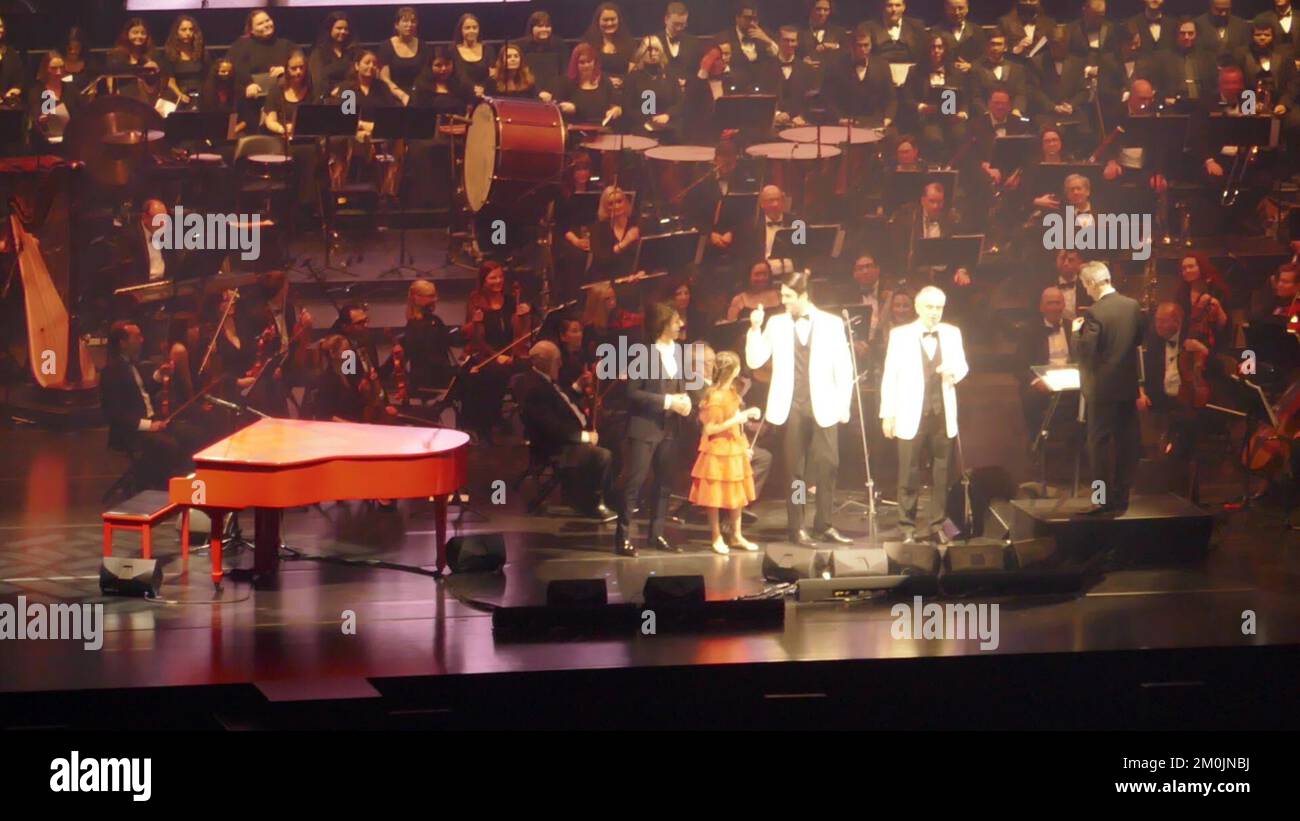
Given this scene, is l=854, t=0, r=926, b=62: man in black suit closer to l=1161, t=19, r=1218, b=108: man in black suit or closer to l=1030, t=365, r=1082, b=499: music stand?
l=1161, t=19, r=1218, b=108: man in black suit

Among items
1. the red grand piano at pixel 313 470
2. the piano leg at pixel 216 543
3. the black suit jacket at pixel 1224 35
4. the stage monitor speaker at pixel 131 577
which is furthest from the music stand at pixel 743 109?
the stage monitor speaker at pixel 131 577

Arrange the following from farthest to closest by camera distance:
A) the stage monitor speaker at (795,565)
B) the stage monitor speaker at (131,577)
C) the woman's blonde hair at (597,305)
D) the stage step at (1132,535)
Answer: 1. the woman's blonde hair at (597,305)
2. the stage step at (1132,535)
3. the stage monitor speaker at (795,565)
4. the stage monitor speaker at (131,577)

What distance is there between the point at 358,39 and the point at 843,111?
3.44m

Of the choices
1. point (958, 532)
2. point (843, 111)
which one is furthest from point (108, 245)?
point (958, 532)

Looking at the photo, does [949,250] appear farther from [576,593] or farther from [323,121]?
[576,593]

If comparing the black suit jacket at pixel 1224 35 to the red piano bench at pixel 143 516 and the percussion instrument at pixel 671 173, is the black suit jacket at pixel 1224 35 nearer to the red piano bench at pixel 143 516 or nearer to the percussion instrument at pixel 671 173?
the percussion instrument at pixel 671 173

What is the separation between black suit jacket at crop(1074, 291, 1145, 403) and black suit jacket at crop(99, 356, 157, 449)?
5.30 metres

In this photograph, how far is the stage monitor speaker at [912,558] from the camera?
8438mm

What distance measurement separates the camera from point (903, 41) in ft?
39.5

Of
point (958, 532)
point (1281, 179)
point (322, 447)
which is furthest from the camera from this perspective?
point (1281, 179)

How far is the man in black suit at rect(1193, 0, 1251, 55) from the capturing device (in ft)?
39.3

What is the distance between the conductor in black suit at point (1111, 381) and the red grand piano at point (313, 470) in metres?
3.27
